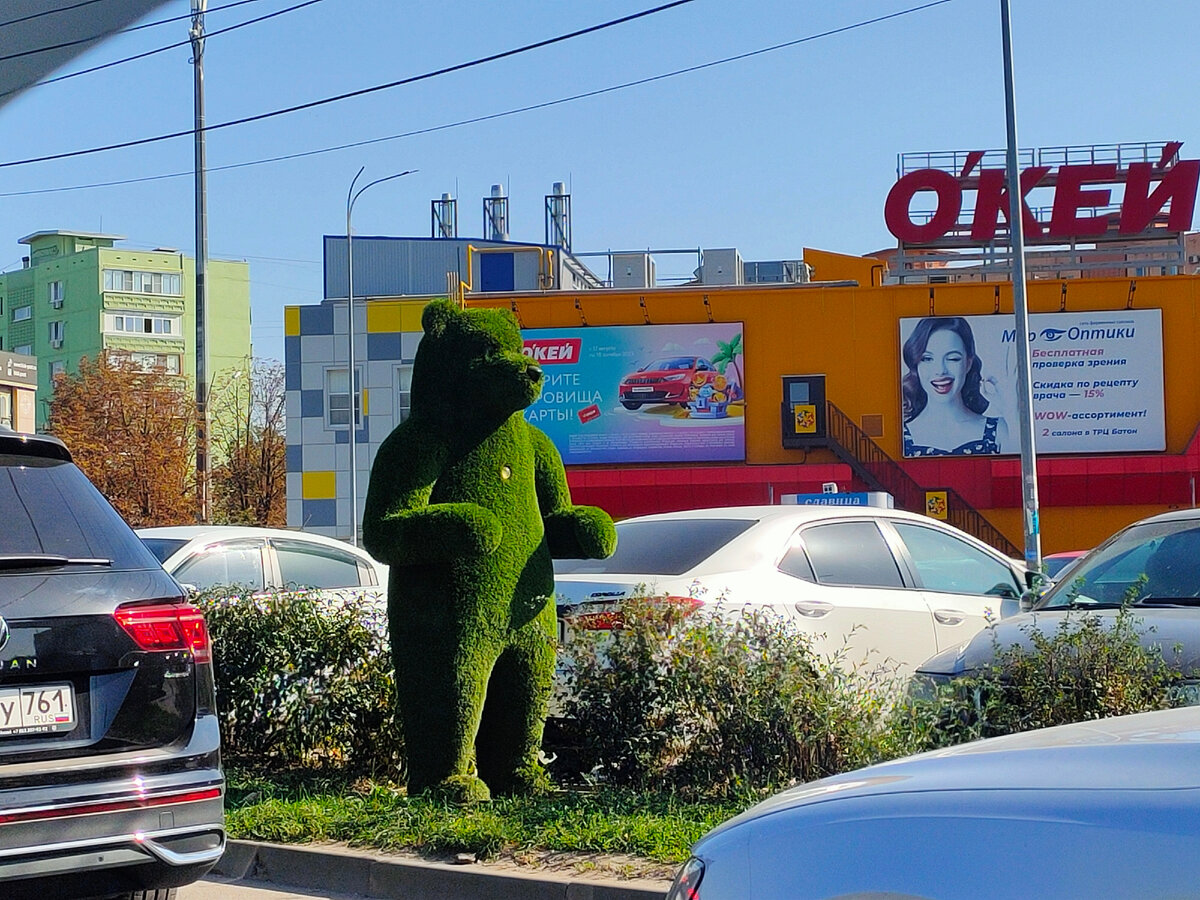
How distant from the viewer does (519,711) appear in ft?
19.3

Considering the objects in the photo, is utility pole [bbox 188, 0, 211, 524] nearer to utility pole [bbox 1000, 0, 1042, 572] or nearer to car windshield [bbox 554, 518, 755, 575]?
utility pole [bbox 1000, 0, 1042, 572]

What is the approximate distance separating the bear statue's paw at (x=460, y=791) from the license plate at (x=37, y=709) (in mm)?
2193

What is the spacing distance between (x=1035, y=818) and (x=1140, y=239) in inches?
1297

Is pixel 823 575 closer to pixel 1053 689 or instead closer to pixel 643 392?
pixel 1053 689

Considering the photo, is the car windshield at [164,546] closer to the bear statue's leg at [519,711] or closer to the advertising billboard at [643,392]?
the bear statue's leg at [519,711]

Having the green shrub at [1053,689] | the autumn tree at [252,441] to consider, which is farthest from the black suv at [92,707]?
the autumn tree at [252,441]

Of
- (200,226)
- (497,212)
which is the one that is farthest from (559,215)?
(200,226)

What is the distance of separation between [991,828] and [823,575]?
5206 mm

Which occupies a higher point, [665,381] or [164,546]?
[665,381]

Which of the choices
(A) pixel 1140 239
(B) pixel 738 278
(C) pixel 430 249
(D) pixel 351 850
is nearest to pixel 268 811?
(D) pixel 351 850

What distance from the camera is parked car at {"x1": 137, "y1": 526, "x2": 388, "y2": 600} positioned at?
8.76 meters

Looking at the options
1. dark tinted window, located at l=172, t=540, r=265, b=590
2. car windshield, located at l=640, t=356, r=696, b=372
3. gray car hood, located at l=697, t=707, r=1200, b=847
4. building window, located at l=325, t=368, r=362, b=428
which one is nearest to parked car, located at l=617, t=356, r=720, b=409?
car windshield, located at l=640, t=356, r=696, b=372

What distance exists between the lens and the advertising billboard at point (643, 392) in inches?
1206

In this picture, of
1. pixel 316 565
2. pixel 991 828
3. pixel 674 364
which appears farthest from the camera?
pixel 674 364
